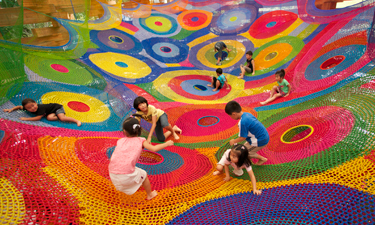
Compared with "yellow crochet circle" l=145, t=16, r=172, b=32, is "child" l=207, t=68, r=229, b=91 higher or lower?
lower

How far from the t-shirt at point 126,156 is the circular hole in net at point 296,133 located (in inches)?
95.4

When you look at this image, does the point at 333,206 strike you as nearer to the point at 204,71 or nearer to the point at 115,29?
the point at 204,71

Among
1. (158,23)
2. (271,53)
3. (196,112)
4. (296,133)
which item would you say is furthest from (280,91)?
(158,23)

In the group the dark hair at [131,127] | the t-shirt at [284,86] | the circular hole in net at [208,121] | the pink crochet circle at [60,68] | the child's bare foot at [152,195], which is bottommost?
the circular hole in net at [208,121]

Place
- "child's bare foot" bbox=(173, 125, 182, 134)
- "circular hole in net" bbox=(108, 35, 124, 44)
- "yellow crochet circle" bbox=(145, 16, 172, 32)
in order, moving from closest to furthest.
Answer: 1. "child's bare foot" bbox=(173, 125, 182, 134)
2. "circular hole in net" bbox=(108, 35, 124, 44)
3. "yellow crochet circle" bbox=(145, 16, 172, 32)

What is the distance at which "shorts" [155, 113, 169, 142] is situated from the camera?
3432 millimetres

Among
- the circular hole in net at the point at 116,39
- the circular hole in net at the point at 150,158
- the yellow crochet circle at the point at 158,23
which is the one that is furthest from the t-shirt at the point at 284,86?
the circular hole in net at the point at 116,39

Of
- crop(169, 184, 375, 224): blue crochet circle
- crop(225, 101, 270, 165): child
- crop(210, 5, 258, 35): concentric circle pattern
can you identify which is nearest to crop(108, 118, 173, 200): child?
crop(169, 184, 375, 224): blue crochet circle

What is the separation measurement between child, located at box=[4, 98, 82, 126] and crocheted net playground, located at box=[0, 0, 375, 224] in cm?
11

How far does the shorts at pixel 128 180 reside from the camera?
1.81 metres

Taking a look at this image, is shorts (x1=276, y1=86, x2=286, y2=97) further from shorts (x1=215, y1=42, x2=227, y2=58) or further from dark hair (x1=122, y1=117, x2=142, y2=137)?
dark hair (x1=122, y1=117, x2=142, y2=137)

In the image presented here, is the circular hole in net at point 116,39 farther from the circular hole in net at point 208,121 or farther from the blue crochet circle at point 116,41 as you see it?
the circular hole in net at point 208,121

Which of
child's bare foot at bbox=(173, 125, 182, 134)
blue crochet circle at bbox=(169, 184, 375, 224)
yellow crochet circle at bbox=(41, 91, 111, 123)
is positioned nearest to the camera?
blue crochet circle at bbox=(169, 184, 375, 224)

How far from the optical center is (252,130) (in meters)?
2.35
